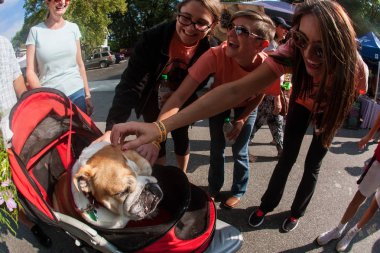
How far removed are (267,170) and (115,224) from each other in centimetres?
267

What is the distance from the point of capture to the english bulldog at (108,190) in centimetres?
171

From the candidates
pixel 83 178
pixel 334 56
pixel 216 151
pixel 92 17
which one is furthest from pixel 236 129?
pixel 92 17

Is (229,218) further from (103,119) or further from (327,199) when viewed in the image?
(103,119)

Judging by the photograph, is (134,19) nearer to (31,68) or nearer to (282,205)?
(31,68)

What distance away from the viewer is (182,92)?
2.22 metres

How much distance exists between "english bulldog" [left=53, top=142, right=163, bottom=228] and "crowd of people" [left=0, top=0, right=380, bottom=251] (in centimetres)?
13

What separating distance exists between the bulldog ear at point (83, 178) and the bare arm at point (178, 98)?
628mm

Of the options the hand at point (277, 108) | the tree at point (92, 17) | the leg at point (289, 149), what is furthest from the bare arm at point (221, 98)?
the tree at point (92, 17)

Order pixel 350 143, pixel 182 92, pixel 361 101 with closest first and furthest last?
pixel 182 92 → pixel 350 143 → pixel 361 101

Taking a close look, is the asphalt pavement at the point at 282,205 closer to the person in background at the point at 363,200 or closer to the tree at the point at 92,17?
the person in background at the point at 363,200

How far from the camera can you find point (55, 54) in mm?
2789

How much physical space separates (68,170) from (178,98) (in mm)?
923

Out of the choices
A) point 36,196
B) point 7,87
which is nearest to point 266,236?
point 36,196

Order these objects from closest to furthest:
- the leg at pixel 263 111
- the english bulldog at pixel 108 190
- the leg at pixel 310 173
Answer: the english bulldog at pixel 108 190
the leg at pixel 310 173
the leg at pixel 263 111
